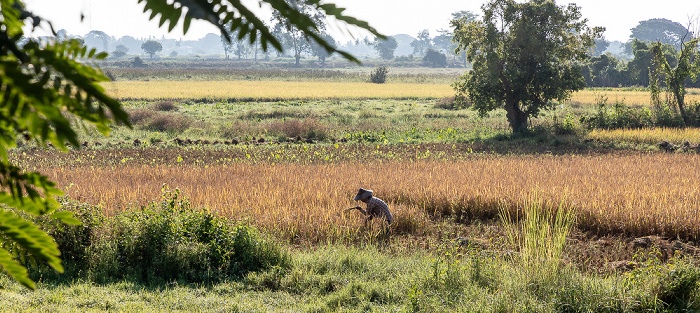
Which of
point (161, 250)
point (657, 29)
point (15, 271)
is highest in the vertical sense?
point (657, 29)

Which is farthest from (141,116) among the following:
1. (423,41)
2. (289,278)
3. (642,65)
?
(423,41)

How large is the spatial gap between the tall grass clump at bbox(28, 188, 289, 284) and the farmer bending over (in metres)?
1.69

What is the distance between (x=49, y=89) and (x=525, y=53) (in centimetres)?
2142

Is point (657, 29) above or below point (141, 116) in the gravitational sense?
above

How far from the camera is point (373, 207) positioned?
759 centimetres

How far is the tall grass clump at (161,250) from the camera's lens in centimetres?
580

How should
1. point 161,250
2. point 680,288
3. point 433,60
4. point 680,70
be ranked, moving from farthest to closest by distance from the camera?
point 433,60 < point 680,70 < point 161,250 < point 680,288

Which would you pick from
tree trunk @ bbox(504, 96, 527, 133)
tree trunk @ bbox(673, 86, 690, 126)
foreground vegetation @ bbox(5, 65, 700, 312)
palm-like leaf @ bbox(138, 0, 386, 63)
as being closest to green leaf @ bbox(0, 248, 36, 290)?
foreground vegetation @ bbox(5, 65, 700, 312)

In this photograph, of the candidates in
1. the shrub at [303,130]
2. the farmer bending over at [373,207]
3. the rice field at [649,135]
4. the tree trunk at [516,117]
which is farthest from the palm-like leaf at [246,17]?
the tree trunk at [516,117]

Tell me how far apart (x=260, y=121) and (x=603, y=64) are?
45.5m

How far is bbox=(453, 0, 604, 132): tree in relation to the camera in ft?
66.5

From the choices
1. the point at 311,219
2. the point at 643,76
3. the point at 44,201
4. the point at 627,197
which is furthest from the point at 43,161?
the point at 643,76

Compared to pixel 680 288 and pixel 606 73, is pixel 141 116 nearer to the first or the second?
pixel 680 288

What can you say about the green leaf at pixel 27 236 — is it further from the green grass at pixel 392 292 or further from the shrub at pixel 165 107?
the shrub at pixel 165 107
